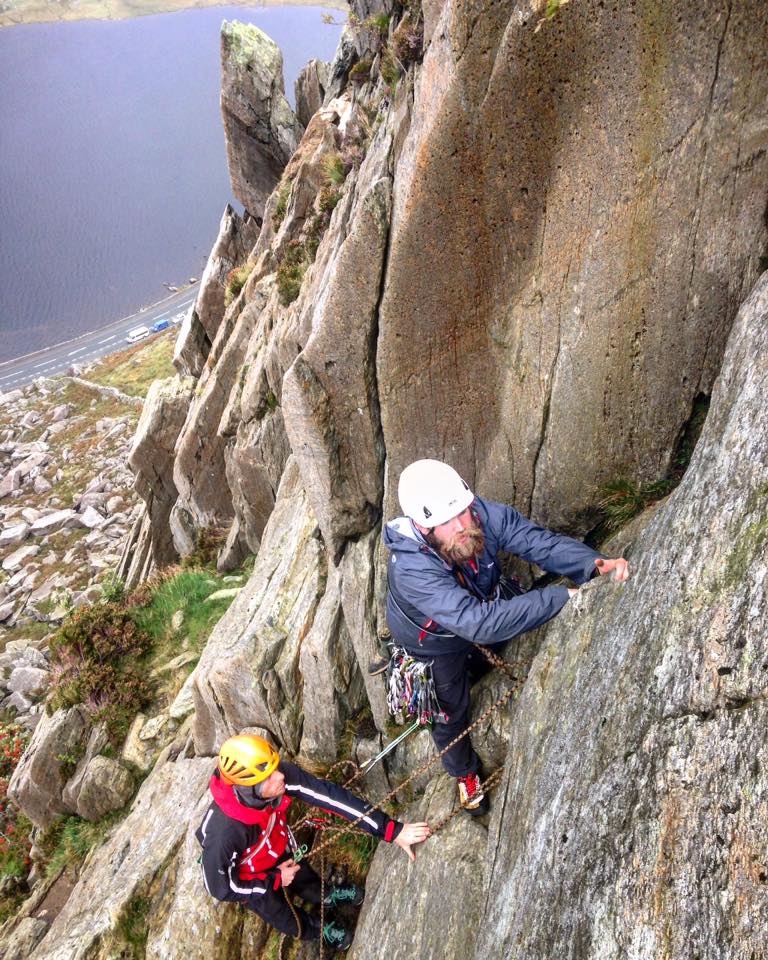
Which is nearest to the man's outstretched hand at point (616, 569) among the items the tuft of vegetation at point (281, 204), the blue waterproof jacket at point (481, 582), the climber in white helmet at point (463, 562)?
the climber in white helmet at point (463, 562)

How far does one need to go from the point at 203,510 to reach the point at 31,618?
18.4 m

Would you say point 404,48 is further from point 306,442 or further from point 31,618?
point 31,618

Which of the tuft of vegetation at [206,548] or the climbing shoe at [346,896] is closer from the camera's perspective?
the climbing shoe at [346,896]

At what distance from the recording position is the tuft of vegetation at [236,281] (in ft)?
67.7

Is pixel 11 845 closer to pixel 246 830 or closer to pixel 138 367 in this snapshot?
pixel 246 830

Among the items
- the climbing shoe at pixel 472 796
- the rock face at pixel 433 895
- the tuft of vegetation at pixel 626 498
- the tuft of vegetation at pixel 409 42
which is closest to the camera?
the rock face at pixel 433 895

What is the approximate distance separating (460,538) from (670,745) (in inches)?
101

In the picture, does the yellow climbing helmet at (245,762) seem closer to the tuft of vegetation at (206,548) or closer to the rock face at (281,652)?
the rock face at (281,652)

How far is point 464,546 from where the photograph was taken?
231 inches

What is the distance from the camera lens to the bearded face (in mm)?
5855

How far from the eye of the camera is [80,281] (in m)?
99.3

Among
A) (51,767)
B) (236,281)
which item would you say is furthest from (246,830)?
(236,281)

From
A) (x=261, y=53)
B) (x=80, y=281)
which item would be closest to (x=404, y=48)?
(x=261, y=53)

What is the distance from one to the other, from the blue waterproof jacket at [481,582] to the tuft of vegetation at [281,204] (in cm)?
1686
